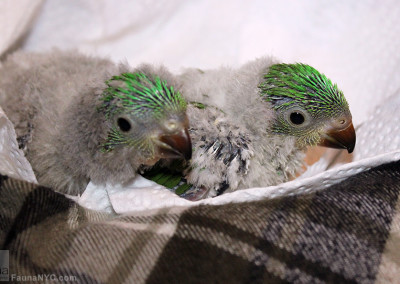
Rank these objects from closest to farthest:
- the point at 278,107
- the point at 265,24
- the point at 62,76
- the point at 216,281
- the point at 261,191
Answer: the point at 216,281 → the point at 261,191 → the point at 278,107 → the point at 62,76 → the point at 265,24

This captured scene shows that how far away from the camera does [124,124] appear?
83 centimetres

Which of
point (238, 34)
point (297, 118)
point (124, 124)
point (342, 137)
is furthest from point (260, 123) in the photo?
point (238, 34)

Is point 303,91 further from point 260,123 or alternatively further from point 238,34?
point 238,34

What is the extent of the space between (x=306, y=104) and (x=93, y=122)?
0.45 m

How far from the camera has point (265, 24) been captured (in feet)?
5.09

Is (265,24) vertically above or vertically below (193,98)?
above

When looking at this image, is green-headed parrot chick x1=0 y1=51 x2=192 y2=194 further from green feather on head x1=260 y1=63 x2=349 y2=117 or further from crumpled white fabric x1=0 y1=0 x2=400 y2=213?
crumpled white fabric x1=0 y1=0 x2=400 y2=213

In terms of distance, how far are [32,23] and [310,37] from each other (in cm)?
98

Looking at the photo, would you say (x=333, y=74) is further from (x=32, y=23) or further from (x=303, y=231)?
(x=32, y=23)

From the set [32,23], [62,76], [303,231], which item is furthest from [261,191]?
[32,23]

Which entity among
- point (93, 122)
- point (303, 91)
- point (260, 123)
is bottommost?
point (93, 122)

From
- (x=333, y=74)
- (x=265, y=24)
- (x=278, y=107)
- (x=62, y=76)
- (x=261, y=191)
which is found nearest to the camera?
(x=261, y=191)

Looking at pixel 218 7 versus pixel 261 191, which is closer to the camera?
pixel 261 191

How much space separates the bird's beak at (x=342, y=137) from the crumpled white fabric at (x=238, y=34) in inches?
6.8
